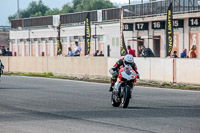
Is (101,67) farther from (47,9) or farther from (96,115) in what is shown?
A: (47,9)

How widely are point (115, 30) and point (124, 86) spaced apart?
38700mm

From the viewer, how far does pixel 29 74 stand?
3341cm

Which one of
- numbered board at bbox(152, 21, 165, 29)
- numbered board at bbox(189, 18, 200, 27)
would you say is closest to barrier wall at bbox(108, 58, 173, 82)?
numbered board at bbox(189, 18, 200, 27)

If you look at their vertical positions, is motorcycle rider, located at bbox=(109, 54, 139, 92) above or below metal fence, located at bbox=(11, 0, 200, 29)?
below

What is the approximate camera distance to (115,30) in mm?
51562

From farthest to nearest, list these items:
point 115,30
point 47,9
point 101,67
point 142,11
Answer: point 47,9 < point 115,30 < point 142,11 < point 101,67

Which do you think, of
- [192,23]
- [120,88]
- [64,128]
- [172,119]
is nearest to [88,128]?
[64,128]

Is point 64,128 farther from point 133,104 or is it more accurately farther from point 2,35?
point 2,35

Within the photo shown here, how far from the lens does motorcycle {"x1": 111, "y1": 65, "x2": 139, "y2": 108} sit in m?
12.8

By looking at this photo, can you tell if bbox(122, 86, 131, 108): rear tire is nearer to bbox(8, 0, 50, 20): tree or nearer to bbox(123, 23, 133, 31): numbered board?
bbox(123, 23, 133, 31): numbered board

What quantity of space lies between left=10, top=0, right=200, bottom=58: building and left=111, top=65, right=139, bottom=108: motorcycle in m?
25.2

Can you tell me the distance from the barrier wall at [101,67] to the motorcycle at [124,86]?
7926mm

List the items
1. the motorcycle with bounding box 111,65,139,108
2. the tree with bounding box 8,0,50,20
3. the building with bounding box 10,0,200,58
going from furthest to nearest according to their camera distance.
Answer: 1. the tree with bounding box 8,0,50,20
2. the building with bounding box 10,0,200,58
3. the motorcycle with bounding box 111,65,139,108

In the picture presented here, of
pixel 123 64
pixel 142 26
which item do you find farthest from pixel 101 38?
pixel 123 64
